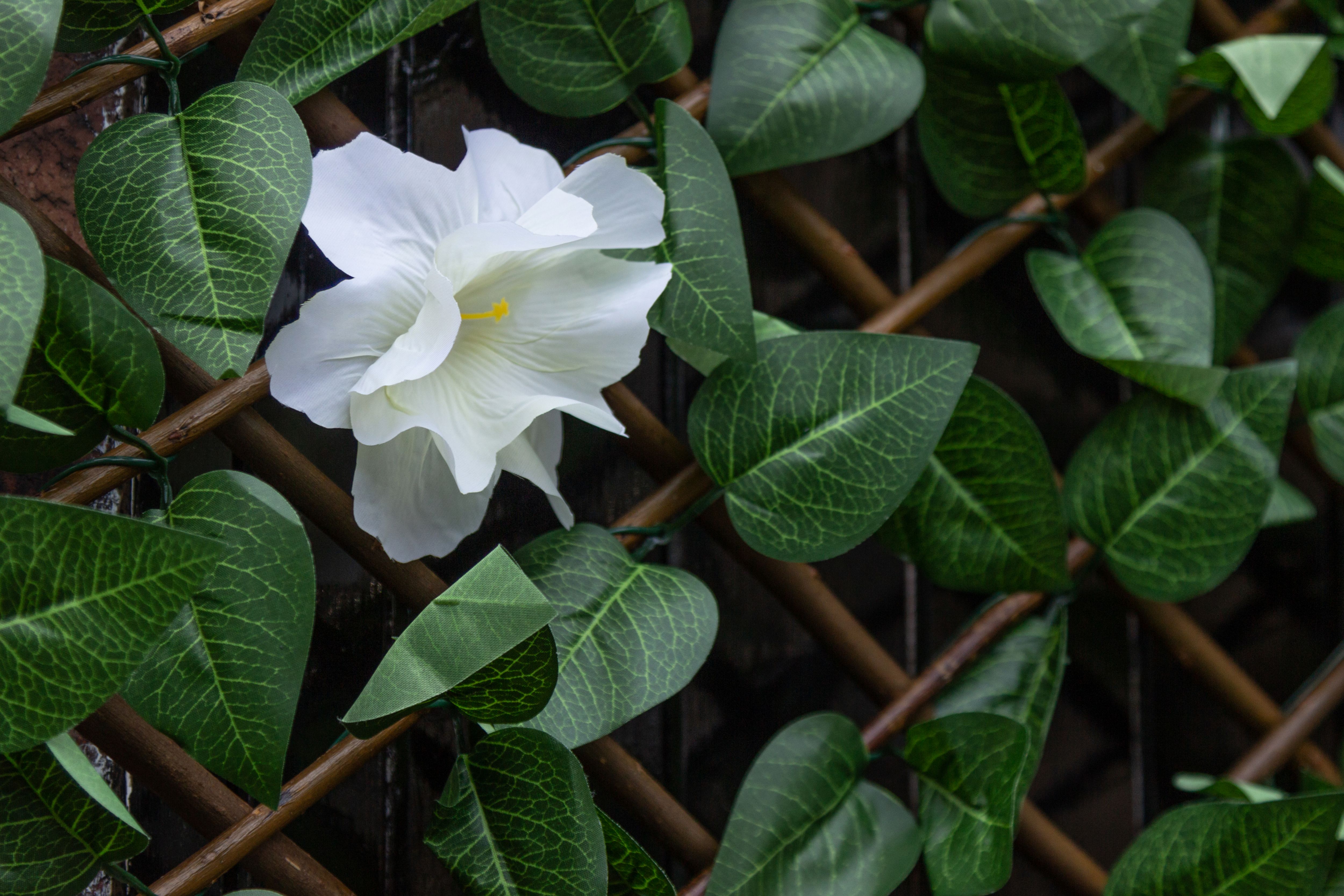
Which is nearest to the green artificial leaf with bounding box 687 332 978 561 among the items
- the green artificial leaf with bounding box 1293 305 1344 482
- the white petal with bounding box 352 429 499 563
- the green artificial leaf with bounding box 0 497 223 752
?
the white petal with bounding box 352 429 499 563

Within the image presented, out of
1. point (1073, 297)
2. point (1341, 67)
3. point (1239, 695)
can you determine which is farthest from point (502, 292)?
point (1341, 67)

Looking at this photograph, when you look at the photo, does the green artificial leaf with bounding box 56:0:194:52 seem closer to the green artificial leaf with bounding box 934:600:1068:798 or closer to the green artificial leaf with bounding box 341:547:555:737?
the green artificial leaf with bounding box 341:547:555:737

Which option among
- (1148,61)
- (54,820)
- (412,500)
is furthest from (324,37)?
(1148,61)

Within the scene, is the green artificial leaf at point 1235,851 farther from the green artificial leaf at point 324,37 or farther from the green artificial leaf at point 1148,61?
the green artificial leaf at point 324,37

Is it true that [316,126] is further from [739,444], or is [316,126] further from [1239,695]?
[1239,695]

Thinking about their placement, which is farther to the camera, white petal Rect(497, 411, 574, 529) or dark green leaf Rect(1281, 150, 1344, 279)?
dark green leaf Rect(1281, 150, 1344, 279)

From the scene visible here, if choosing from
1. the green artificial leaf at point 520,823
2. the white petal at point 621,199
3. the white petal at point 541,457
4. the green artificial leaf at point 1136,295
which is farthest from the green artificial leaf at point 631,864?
the green artificial leaf at point 1136,295

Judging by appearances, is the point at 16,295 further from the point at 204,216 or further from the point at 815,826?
the point at 815,826

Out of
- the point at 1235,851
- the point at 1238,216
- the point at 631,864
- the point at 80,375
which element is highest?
the point at 80,375
